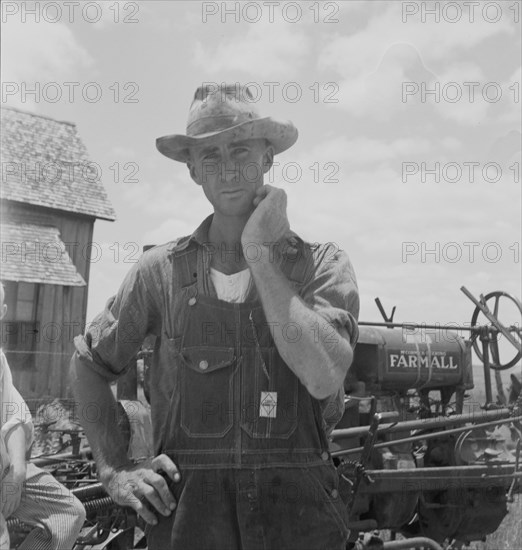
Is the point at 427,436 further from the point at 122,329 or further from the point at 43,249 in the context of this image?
the point at 43,249

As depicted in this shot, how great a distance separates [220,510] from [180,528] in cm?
11

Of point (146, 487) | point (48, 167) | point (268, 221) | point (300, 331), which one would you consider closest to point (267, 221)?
point (268, 221)

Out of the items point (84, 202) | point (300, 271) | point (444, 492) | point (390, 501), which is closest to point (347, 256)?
point (300, 271)

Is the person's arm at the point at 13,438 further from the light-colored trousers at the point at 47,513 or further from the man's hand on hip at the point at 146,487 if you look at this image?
the man's hand on hip at the point at 146,487

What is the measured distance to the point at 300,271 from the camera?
2.05 m

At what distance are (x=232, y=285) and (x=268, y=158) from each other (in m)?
0.40

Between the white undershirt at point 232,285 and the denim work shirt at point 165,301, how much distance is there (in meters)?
0.02

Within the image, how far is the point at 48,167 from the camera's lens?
57.1ft

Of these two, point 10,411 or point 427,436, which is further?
point 427,436

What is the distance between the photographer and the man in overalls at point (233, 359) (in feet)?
6.23

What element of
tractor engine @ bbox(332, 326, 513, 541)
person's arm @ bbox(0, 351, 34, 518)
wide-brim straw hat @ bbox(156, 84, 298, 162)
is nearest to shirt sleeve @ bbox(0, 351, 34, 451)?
person's arm @ bbox(0, 351, 34, 518)

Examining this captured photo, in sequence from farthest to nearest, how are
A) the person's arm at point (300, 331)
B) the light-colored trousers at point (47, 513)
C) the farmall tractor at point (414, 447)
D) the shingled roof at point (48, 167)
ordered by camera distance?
the shingled roof at point (48, 167) < the farmall tractor at point (414, 447) < the light-colored trousers at point (47, 513) < the person's arm at point (300, 331)

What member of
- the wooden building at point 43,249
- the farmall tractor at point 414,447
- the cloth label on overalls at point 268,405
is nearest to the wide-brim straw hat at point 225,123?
the cloth label on overalls at point 268,405

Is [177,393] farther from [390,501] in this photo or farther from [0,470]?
[390,501]
